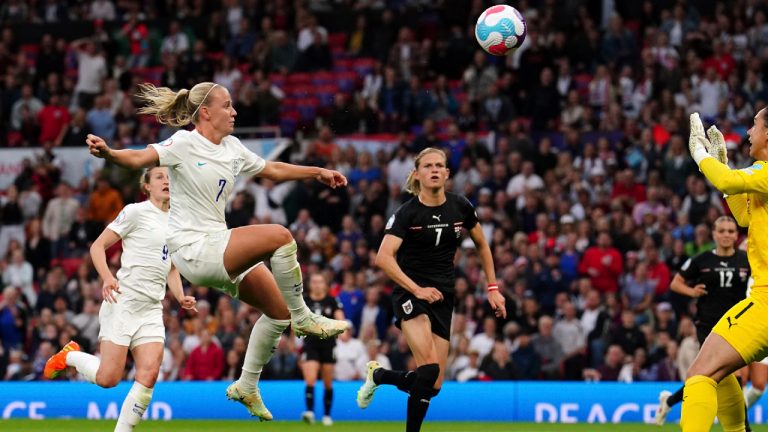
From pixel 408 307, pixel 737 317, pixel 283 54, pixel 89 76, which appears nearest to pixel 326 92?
pixel 283 54

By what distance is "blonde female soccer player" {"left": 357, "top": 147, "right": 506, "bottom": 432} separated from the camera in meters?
11.5

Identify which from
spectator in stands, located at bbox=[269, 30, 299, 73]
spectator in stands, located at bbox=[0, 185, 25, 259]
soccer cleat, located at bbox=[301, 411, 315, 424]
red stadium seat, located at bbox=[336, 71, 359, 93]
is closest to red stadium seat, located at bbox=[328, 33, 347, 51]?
spectator in stands, located at bbox=[269, 30, 299, 73]

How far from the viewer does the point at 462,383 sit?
18.4m

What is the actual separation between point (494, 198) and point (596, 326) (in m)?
3.34

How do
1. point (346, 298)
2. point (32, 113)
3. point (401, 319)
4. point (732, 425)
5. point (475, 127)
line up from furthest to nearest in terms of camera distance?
point (32, 113) < point (475, 127) < point (346, 298) < point (401, 319) < point (732, 425)

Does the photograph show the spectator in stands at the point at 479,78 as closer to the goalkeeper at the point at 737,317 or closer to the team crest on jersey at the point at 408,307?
the team crest on jersey at the point at 408,307

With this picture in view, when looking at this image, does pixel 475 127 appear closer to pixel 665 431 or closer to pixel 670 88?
pixel 670 88

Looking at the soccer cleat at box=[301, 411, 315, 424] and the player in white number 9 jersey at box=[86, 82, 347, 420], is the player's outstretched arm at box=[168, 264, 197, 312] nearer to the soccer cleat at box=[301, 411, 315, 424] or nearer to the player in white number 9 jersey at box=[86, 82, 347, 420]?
the player in white number 9 jersey at box=[86, 82, 347, 420]

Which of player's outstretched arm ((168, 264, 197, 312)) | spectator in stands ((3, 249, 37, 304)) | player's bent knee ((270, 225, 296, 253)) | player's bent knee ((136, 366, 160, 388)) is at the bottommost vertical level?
spectator in stands ((3, 249, 37, 304))

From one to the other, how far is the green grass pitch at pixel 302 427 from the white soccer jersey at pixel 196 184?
18.9 feet

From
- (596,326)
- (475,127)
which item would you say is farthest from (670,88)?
(596,326)

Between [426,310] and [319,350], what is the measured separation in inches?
229

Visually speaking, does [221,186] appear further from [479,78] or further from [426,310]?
[479,78]

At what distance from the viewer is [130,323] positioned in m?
11.8
